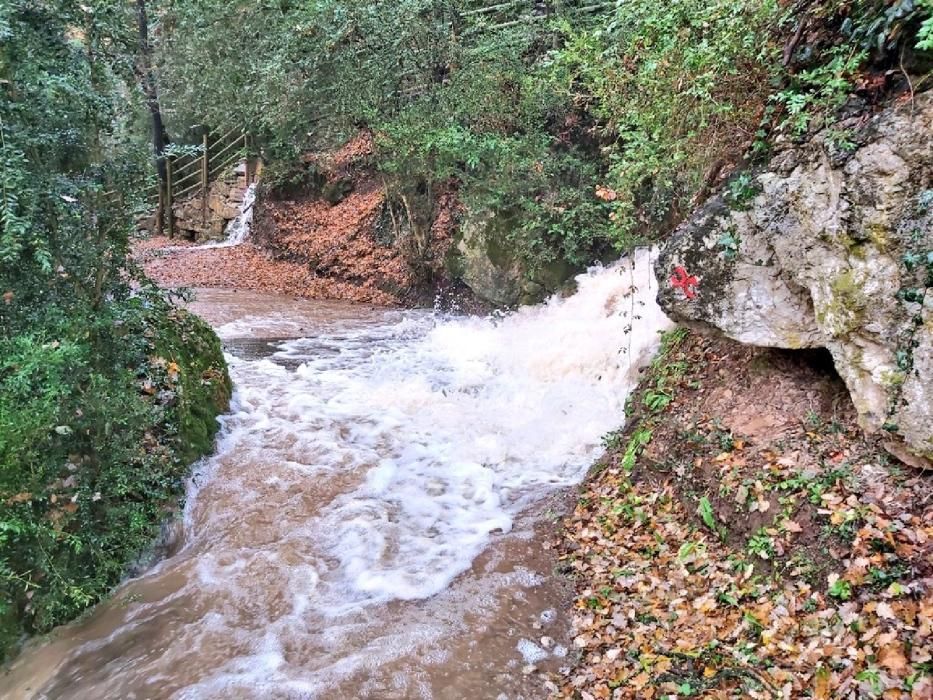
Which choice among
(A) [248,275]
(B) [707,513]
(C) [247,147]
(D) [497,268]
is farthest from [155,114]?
(B) [707,513]

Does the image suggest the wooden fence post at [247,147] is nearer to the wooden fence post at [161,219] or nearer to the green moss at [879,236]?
the wooden fence post at [161,219]

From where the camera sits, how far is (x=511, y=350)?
10.6 meters

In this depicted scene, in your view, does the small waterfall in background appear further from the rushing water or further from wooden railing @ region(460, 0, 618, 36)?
the rushing water

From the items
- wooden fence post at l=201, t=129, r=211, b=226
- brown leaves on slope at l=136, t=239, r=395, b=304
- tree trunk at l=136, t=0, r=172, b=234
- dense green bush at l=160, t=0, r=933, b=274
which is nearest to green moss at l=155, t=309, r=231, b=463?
dense green bush at l=160, t=0, r=933, b=274

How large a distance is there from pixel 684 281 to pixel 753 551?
231 cm

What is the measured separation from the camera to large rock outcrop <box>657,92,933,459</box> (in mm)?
3646

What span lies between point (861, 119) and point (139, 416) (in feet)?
19.8

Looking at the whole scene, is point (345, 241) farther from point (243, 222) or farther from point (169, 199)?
point (169, 199)

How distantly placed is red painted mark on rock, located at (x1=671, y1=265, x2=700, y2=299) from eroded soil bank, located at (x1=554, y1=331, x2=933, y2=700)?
0.72 m

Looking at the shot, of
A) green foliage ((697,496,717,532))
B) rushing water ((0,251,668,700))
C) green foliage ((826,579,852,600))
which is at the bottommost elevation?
rushing water ((0,251,668,700))

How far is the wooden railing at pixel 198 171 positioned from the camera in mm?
21547

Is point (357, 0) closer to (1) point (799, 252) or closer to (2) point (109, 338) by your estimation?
(2) point (109, 338)

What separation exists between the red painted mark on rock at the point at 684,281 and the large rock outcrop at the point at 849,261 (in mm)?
19

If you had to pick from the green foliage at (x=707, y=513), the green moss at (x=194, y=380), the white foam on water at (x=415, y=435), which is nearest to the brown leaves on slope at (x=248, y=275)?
the white foam on water at (x=415, y=435)
